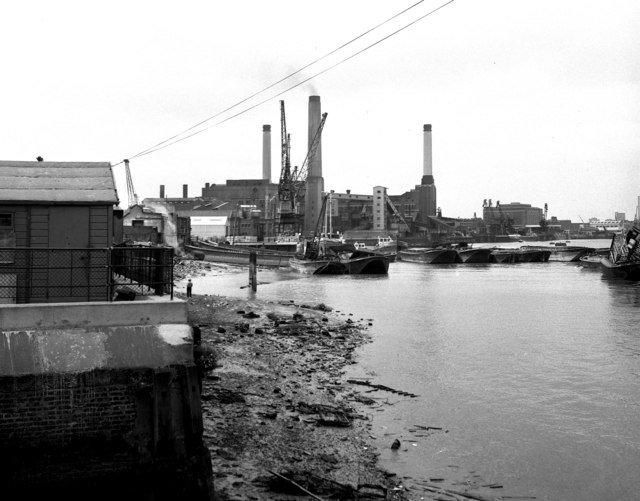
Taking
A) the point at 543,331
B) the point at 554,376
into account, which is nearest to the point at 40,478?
the point at 554,376

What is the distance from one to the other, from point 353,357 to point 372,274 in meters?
49.0

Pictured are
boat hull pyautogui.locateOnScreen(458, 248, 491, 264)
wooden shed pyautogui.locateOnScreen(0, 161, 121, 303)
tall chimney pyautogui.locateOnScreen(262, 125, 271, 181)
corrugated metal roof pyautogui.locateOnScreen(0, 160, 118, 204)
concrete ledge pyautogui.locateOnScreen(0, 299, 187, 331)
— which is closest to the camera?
concrete ledge pyautogui.locateOnScreen(0, 299, 187, 331)

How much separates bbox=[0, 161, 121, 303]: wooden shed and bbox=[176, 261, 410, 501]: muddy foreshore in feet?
11.6

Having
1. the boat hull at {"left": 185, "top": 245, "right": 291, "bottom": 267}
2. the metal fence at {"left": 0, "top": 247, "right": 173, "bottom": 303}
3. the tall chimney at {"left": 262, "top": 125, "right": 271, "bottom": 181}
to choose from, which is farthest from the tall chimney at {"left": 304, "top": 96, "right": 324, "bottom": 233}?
the metal fence at {"left": 0, "top": 247, "right": 173, "bottom": 303}

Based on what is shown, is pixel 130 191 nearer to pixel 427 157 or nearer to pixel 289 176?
pixel 289 176

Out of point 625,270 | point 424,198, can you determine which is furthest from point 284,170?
point 625,270

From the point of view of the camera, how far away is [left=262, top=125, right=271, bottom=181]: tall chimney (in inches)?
6688

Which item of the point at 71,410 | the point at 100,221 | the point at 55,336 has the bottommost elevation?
the point at 71,410

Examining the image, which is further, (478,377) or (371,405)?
(478,377)

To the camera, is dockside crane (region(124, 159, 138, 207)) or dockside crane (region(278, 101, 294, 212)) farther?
dockside crane (region(278, 101, 294, 212))

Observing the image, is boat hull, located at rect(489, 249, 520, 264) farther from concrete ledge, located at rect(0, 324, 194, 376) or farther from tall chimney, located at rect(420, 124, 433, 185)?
concrete ledge, located at rect(0, 324, 194, 376)

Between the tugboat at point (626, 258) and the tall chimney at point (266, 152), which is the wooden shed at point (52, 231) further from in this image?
the tall chimney at point (266, 152)

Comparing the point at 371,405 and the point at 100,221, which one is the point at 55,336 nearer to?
the point at 100,221

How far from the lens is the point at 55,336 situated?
8.28 meters
